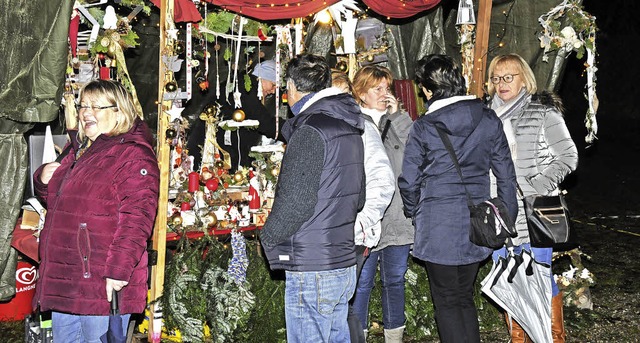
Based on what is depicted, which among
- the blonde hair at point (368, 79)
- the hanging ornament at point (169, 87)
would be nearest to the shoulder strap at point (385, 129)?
the blonde hair at point (368, 79)

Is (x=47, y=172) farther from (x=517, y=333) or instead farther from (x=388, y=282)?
(x=517, y=333)

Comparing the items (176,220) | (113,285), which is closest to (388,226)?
(176,220)

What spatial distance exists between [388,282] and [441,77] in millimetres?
1549

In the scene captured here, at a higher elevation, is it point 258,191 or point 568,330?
point 258,191

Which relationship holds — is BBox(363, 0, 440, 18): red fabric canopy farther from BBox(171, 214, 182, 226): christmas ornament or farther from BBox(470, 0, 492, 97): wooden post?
BBox(171, 214, 182, 226): christmas ornament

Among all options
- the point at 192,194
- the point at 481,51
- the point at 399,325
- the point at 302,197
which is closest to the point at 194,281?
the point at 192,194

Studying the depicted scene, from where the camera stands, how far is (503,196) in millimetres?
4957

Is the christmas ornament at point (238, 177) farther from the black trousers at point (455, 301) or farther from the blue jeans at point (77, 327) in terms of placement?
the blue jeans at point (77, 327)

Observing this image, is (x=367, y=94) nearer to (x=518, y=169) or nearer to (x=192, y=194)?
(x=518, y=169)

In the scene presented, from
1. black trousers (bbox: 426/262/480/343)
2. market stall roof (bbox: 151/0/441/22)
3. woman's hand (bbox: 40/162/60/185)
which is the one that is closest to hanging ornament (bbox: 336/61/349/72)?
market stall roof (bbox: 151/0/441/22)

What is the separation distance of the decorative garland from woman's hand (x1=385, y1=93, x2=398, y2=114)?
2199 millimetres

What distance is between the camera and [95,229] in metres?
4.10

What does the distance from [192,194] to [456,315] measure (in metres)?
2.66

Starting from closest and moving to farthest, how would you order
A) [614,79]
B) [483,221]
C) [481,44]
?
[483,221] → [481,44] → [614,79]
